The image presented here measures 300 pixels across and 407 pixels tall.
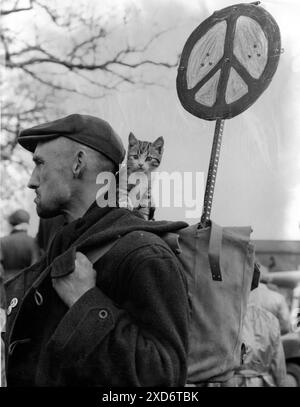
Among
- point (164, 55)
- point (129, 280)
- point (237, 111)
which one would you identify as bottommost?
point (129, 280)

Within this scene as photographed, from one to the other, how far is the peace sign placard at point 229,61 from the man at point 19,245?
27.2 inches

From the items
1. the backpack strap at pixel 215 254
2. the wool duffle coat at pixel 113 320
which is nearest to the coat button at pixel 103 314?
the wool duffle coat at pixel 113 320

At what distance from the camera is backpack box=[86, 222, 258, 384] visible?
2221 mm

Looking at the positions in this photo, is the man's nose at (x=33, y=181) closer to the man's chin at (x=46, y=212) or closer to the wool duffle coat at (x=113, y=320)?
the man's chin at (x=46, y=212)

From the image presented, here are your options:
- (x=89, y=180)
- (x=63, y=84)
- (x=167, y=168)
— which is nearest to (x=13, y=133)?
(x=63, y=84)

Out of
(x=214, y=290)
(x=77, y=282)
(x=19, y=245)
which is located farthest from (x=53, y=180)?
(x=214, y=290)

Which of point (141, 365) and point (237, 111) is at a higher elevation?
point (237, 111)

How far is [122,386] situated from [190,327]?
263 millimetres

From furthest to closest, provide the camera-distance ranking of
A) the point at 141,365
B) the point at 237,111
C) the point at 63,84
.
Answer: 1. the point at 63,84
2. the point at 237,111
3. the point at 141,365

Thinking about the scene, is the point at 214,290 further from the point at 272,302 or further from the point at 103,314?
the point at 103,314

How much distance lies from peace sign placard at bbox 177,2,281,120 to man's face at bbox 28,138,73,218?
440 millimetres

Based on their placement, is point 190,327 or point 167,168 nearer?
point 190,327

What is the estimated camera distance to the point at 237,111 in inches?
93.4
